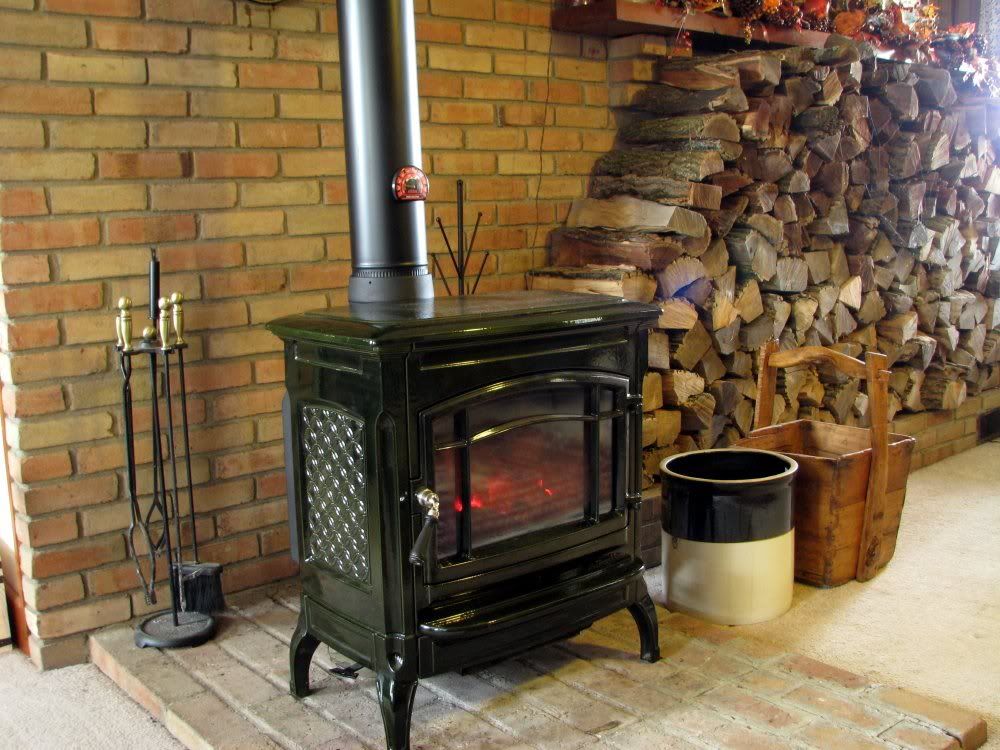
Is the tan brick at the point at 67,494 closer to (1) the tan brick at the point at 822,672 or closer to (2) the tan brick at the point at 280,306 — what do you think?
(2) the tan brick at the point at 280,306

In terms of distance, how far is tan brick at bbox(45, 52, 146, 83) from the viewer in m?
2.25

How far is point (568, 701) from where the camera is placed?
2125 mm

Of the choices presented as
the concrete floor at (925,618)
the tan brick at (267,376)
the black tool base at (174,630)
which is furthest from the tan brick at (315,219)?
the concrete floor at (925,618)

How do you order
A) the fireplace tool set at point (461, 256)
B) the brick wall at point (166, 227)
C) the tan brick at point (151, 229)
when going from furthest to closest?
1. the fireplace tool set at point (461, 256)
2. the tan brick at point (151, 229)
3. the brick wall at point (166, 227)

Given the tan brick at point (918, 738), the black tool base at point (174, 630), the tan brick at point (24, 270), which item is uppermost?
the tan brick at point (24, 270)

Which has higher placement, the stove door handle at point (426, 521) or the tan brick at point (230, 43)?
the tan brick at point (230, 43)

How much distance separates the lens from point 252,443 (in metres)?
2.65

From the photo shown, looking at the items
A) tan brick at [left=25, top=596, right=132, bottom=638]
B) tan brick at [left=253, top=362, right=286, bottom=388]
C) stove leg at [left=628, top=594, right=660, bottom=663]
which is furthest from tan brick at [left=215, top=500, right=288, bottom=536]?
stove leg at [left=628, top=594, right=660, bottom=663]

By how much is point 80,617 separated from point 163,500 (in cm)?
35

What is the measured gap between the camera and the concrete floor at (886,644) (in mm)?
2164

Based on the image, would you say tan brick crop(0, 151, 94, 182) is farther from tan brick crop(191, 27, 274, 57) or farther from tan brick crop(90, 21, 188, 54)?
tan brick crop(191, 27, 274, 57)

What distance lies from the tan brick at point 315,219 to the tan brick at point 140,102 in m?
0.38

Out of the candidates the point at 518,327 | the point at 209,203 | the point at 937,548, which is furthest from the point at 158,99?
the point at 937,548

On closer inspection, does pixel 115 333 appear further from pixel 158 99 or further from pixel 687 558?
pixel 687 558
